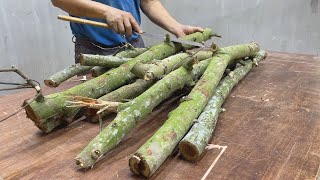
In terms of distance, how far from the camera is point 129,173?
96cm

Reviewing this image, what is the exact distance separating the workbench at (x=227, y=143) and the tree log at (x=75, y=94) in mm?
50

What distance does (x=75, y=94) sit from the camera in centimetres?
128

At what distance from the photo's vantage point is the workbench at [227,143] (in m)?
0.95

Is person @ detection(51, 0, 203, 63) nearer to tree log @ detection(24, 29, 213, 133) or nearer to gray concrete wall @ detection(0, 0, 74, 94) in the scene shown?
tree log @ detection(24, 29, 213, 133)

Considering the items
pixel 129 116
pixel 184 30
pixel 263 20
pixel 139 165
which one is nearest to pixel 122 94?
pixel 129 116

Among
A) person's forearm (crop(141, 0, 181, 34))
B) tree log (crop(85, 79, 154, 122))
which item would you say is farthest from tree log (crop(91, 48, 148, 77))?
person's forearm (crop(141, 0, 181, 34))

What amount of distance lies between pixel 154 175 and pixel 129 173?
0.07 metres

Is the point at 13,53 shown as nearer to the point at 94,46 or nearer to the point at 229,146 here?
the point at 94,46

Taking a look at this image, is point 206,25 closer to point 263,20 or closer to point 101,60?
point 263,20

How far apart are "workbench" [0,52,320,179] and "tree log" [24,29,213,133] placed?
50mm

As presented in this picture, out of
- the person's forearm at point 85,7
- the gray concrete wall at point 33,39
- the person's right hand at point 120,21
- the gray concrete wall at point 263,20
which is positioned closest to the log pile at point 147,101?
the person's right hand at point 120,21

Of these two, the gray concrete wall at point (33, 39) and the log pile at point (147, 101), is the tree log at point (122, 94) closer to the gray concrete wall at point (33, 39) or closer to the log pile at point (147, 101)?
the log pile at point (147, 101)

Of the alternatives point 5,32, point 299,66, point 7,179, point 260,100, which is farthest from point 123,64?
point 5,32

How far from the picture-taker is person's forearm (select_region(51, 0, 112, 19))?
5.78 feet
